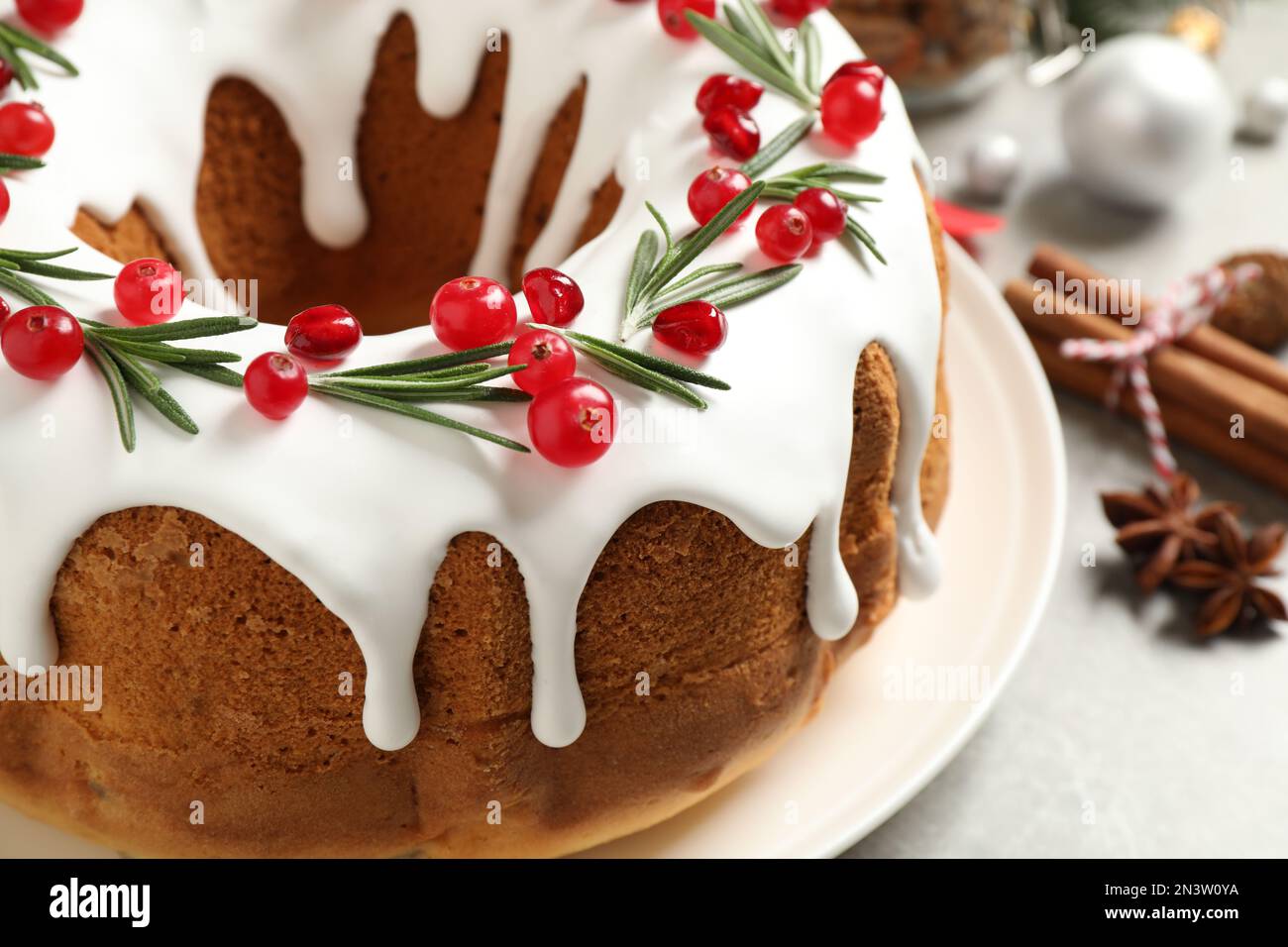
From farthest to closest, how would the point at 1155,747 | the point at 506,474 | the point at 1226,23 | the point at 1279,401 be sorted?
the point at 1226,23, the point at 1279,401, the point at 1155,747, the point at 506,474

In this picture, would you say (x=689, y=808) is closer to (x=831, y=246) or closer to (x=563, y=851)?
(x=563, y=851)

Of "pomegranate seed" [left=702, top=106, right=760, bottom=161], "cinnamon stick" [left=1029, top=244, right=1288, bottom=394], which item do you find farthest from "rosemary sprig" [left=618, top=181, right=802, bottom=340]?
"cinnamon stick" [left=1029, top=244, right=1288, bottom=394]

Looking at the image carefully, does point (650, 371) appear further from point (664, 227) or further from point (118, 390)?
point (118, 390)

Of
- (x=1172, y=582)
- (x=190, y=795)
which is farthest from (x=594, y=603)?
(x=1172, y=582)

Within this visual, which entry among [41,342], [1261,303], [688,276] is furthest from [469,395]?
[1261,303]

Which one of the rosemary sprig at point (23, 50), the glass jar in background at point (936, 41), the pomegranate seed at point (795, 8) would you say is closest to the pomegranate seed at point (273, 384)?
the rosemary sprig at point (23, 50)

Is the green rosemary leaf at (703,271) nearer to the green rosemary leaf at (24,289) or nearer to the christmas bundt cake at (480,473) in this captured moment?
the christmas bundt cake at (480,473)

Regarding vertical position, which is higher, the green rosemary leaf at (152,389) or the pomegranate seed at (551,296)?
the pomegranate seed at (551,296)
